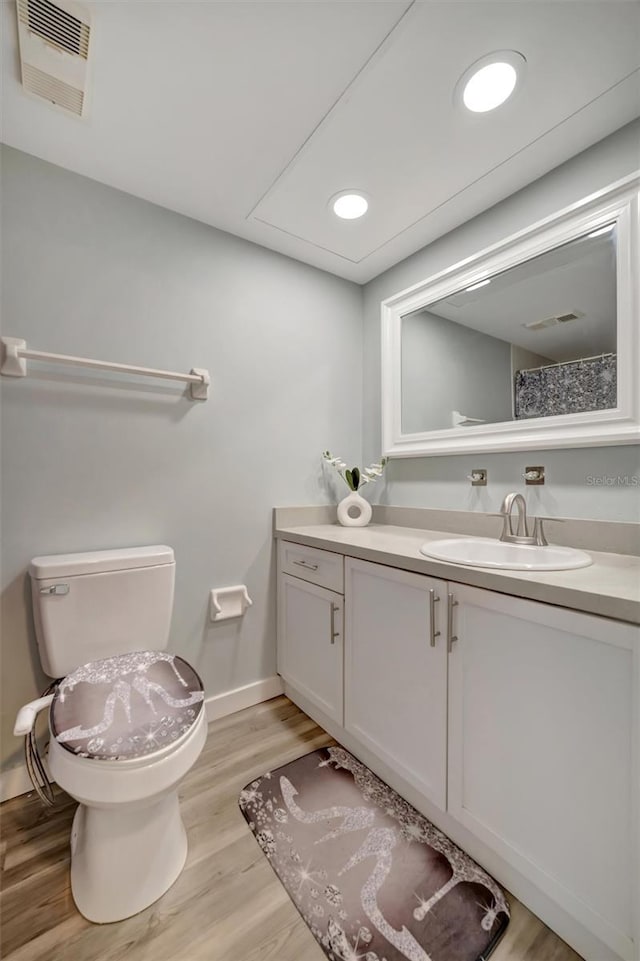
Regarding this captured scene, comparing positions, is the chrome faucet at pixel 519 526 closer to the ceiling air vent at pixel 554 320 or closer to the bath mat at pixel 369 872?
the ceiling air vent at pixel 554 320

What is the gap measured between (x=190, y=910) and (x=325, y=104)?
228cm

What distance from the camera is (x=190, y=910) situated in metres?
0.95

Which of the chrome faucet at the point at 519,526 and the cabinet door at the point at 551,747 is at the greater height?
the chrome faucet at the point at 519,526

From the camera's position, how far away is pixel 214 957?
85 centimetres

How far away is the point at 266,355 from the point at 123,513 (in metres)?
0.97

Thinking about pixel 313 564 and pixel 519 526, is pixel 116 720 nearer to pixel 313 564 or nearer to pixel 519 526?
pixel 313 564

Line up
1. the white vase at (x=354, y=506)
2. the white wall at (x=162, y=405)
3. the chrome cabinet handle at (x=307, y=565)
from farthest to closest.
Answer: the white vase at (x=354, y=506), the chrome cabinet handle at (x=307, y=565), the white wall at (x=162, y=405)

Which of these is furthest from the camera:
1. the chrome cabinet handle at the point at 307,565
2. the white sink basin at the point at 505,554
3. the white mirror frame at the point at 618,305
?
the chrome cabinet handle at the point at 307,565

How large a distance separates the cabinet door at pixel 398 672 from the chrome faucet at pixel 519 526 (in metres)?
0.46

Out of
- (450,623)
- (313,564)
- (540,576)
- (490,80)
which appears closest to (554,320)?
(490,80)

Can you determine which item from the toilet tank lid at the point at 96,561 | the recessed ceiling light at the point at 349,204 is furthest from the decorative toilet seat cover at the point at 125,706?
the recessed ceiling light at the point at 349,204

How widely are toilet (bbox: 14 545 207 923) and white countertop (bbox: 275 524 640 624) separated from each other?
0.69 m

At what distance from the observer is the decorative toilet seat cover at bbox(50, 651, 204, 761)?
89 centimetres

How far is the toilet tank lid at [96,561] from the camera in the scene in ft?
4.00
